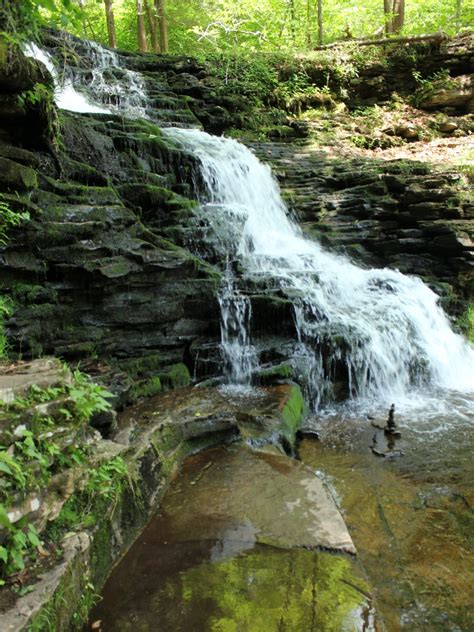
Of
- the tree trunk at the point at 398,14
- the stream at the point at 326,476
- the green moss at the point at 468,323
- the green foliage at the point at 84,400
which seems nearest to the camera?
the stream at the point at 326,476

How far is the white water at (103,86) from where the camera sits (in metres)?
12.0

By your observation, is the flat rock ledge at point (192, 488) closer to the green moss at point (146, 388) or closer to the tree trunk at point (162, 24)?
the green moss at point (146, 388)

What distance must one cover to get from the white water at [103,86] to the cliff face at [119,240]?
329cm

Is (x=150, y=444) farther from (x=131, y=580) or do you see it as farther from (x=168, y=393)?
(x=168, y=393)

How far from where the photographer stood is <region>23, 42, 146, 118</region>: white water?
12.0 metres

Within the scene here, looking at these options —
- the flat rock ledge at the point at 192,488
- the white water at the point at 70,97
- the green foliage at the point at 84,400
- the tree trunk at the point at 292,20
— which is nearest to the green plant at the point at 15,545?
the flat rock ledge at the point at 192,488

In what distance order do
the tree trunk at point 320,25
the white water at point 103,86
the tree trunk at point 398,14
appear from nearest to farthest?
the white water at point 103,86
the tree trunk at point 398,14
the tree trunk at point 320,25

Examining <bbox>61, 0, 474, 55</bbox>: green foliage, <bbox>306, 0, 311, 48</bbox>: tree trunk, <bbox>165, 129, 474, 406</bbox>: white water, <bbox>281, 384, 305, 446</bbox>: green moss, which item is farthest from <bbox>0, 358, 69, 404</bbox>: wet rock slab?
<bbox>306, 0, 311, 48</bbox>: tree trunk

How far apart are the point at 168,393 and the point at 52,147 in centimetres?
392

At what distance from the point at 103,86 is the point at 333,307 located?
10373 millimetres

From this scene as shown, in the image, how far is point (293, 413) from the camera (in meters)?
5.93

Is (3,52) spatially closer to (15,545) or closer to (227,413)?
(227,413)

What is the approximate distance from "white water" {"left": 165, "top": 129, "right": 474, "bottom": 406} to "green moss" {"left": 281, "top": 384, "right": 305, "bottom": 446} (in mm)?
588

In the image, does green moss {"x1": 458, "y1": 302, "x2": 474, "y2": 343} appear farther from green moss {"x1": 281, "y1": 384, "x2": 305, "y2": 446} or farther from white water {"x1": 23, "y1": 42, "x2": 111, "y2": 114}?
white water {"x1": 23, "y1": 42, "x2": 111, "y2": 114}
